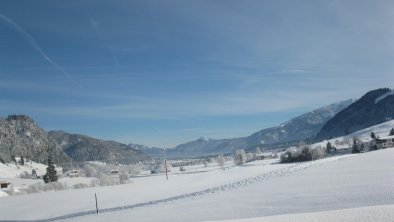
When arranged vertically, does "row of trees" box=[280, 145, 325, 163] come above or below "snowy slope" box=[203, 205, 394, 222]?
above

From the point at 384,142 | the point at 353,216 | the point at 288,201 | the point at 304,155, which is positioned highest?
the point at 384,142

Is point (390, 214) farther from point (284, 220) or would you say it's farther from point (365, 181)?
point (365, 181)

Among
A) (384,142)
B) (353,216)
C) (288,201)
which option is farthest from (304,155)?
(353,216)

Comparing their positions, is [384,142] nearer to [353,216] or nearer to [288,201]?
[288,201]

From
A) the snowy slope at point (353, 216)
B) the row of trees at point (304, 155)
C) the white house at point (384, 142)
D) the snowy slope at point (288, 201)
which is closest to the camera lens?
the snowy slope at point (353, 216)

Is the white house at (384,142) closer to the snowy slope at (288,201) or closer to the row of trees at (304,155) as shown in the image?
the row of trees at (304,155)

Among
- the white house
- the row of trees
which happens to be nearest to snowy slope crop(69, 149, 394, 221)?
the row of trees

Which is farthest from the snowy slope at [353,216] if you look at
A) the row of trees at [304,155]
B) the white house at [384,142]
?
the white house at [384,142]

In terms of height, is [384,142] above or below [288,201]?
above

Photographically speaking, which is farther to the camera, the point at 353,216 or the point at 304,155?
the point at 304,155

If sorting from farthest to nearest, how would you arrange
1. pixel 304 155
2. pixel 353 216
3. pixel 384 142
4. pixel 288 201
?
pixel 384 142 → pixel 304 155 → pixel 288 201 → pixel 353 216

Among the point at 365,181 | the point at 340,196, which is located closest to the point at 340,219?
the point at 340,196

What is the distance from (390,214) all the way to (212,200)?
23.5 m

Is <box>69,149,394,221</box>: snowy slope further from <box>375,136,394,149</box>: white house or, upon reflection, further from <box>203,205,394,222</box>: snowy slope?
<box>375,136,394,149</box>: white house
